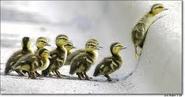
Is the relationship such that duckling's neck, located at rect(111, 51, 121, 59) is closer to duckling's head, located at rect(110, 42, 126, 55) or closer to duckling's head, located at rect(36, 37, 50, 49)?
duckling's head, located at rect(110, 42, 126, 55)

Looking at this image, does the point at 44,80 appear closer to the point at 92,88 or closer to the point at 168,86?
the point at 92,88

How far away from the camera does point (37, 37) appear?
2.04 m

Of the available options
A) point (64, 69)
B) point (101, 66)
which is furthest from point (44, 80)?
point (101, 66)

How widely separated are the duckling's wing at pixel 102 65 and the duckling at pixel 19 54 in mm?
244

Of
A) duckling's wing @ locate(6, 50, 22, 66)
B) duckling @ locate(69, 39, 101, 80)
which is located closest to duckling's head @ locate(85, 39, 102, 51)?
duckling @ locate(69, 39, 101, 80)

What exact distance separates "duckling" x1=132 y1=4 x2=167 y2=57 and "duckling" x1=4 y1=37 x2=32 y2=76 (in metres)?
0.38

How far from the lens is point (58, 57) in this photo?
206cm

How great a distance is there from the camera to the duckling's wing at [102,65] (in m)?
2.08

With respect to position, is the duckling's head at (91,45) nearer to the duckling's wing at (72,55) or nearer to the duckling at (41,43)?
the duckling's wing at (72,55)

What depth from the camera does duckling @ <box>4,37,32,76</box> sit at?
2.02m

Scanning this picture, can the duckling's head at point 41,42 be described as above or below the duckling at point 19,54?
above

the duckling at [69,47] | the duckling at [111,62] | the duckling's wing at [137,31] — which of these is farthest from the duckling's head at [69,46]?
the duckling's wing at [137,31]

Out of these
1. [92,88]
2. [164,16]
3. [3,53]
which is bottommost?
[92,88]

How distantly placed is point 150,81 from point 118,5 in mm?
293
